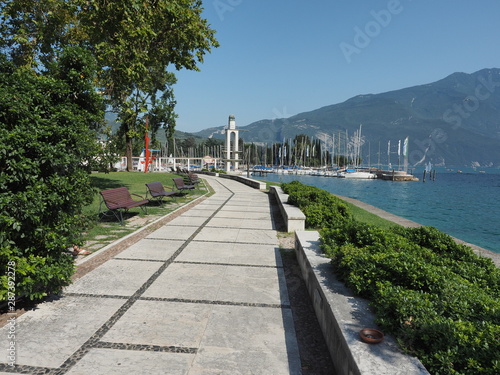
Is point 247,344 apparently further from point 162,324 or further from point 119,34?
point 119,34

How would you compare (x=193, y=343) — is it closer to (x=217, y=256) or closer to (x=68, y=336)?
(x=68, y=336)

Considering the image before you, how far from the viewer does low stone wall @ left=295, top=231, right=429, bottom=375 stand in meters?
2.20

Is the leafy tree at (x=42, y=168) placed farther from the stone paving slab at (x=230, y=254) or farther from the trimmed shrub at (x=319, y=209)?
the trimmed shrub at (x=319, y=209)

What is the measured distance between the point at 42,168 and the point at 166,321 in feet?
7.90

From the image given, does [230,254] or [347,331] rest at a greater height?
[347,331]

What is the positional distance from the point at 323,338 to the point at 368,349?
1158 mm

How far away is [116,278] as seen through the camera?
16.5 ft

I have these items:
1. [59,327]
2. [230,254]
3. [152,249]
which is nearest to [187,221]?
[152,249]

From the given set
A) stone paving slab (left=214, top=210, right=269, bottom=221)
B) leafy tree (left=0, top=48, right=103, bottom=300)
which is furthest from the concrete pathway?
stone paving slab (left=214, top=210, right=269, bottom=221)

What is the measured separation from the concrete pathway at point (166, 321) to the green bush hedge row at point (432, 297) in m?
0.98

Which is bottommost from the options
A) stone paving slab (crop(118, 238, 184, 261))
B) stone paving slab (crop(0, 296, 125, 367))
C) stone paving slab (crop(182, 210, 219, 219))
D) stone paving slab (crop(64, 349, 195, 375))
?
stone paving slab (crop(64, 349, 195, 375))

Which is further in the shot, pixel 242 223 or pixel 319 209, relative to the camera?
pixel 242 223

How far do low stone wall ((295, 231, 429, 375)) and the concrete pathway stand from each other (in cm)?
41

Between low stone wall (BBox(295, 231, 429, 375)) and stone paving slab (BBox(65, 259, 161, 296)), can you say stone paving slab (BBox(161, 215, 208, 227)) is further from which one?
low stone wall (BBox(295, 231, 429, 375))
